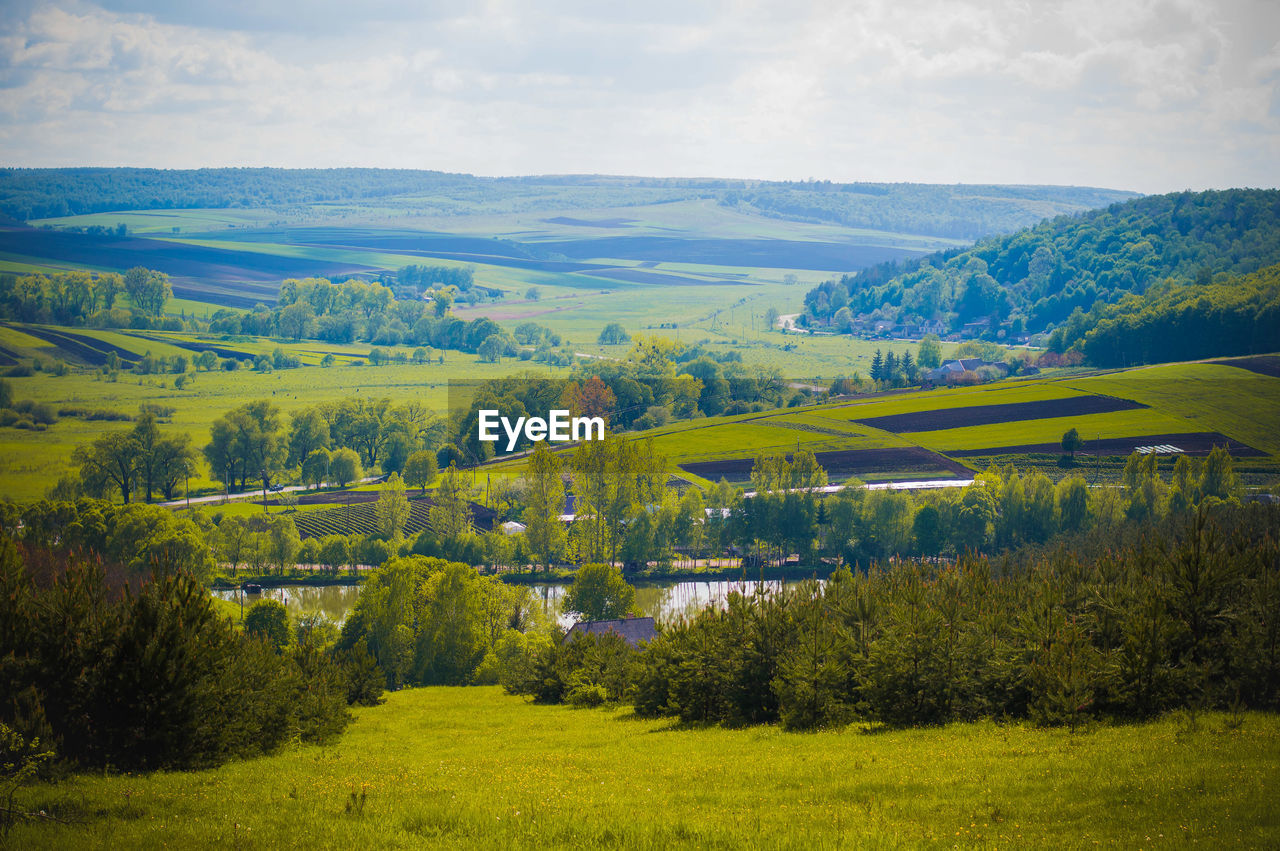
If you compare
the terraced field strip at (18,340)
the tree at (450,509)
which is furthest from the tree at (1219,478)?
the terraced field strip at (18,340)

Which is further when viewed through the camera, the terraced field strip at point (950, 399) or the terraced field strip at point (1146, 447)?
the terraced field strip at point (950, 399)

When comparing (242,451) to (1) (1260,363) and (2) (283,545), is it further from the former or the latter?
(1) (1260,363)

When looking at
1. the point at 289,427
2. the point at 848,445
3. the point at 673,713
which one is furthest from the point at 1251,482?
the point at 289,427

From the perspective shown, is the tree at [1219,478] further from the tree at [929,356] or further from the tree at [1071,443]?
the tree at [929,356]

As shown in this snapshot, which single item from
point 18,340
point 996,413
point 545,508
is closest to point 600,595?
point 545,508

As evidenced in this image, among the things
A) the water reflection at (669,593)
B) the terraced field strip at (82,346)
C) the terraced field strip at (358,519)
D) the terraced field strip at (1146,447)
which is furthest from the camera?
the terraced field strip at (82,346)

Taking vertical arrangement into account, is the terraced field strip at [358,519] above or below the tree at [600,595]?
below

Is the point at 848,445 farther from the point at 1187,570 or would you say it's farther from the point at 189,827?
the point at 189,827
